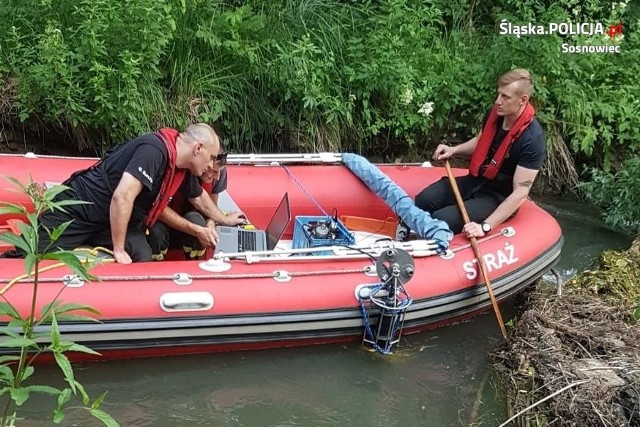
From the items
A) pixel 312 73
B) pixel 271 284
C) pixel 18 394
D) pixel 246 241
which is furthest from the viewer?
pixel 312 73

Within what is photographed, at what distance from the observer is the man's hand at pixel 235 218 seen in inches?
155

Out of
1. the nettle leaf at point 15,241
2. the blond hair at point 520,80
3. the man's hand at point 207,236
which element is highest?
the blond hair at point 520,80

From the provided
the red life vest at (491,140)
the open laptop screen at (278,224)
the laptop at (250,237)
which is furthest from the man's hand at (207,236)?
the red life vest at (491,140)

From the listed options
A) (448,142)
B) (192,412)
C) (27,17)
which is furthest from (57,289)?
(448,142)

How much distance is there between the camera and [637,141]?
239 inches

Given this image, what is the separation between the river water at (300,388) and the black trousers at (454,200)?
0.77 meters

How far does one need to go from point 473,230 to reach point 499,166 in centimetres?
44

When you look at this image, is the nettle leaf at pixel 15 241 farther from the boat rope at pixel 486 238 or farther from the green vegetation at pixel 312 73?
the green vegetation at pixel 312 73

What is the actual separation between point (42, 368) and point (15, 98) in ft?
7.88

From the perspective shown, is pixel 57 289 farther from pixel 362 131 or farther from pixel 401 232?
pixel 362 131

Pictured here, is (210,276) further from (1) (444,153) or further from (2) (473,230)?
(1) (444,153)

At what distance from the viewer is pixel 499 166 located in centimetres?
410

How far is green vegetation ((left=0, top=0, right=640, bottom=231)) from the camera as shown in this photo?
15.5 feet

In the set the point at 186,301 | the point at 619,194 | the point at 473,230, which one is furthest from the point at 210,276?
the point at 619,194
